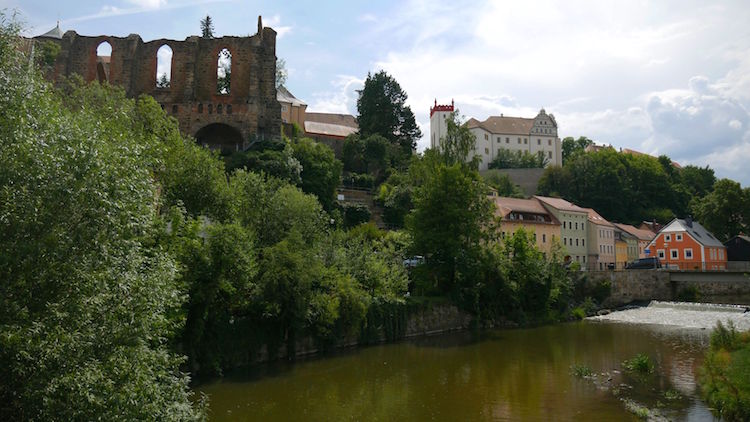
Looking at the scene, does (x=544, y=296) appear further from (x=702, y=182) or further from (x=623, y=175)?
(x=702, y=182)

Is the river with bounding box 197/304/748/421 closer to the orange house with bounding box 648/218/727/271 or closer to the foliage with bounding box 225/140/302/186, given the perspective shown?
the foliage with bounding box 225/140/302/186

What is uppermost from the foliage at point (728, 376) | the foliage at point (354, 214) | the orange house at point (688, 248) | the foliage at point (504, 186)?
the foliage at point (504, 186)

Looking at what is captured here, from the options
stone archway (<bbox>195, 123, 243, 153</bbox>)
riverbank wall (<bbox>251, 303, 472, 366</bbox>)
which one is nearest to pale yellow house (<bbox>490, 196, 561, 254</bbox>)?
riverbank wall (<bbox>251, 303, 472, 366</bbox>)

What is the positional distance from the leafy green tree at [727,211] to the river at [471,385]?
46.4m

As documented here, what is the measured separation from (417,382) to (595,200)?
7199 cm

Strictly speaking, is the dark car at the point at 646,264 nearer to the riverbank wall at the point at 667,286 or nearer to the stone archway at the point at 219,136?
the riverbank wall at the point at 667,286

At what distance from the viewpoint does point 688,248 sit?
213 feet

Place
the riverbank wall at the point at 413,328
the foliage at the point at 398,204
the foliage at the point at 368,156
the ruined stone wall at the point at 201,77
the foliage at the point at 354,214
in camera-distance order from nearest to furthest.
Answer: the riverbank wall at the point at 413,328
the foliage at the point at 354,214
the ruined stone wall at the point at 201,77
the foliage at the point at 398,204
the foliage at the point at 368,156

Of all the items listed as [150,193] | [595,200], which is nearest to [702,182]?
[595,200]

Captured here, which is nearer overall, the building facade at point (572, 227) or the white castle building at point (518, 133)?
the building facade at point (572, 227)

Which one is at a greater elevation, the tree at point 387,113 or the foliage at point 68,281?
the tree at point 387,113

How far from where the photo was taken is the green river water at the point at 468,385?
17656 millimetres

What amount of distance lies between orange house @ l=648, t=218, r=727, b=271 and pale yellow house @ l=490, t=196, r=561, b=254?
12.4 meters

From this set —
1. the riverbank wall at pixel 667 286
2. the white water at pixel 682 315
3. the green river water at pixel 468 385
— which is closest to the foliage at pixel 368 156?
the riverbank wall at pixel 667 286
